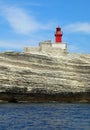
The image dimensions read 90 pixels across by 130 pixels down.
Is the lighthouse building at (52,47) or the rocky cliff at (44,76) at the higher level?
the lighthouse building at (52,47)

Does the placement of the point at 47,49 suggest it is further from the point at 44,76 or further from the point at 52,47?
the point at 44,76

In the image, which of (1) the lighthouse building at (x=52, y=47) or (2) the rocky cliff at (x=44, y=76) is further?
(1) the lighthouse building at (x=52, y=47)

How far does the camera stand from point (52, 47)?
63406 mm

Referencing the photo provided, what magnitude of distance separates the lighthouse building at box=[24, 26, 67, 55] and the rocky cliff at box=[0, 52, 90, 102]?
1.23 metres

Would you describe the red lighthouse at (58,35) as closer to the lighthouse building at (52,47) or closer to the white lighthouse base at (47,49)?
A: the lighthouse building at (52,47)

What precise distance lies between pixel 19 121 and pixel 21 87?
2472 centimetres

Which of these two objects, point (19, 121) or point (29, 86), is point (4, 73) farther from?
point (19, 121)

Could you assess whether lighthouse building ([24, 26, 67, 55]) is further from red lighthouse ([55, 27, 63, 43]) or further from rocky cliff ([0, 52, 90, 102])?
rocky cliff ([0, 52, 90, 102])

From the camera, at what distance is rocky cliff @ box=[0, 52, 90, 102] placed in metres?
56.3

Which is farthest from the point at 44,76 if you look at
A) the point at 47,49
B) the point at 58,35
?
the point at 58,35

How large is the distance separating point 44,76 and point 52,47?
19.4 feet

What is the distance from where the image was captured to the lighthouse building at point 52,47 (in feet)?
205

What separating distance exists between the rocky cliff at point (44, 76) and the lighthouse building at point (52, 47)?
4.02 feet

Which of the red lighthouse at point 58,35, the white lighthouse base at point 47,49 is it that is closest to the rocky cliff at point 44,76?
the white lighthouse base at point 47,49
